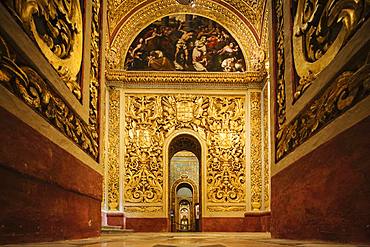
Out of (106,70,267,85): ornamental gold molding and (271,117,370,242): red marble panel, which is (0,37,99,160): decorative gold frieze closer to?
(271,117,370,242): red marble panel

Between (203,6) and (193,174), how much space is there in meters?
14.0

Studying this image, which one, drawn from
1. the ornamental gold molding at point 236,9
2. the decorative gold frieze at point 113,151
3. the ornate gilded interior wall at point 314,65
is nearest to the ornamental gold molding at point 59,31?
the ornate gilded interior wall at point 314,65

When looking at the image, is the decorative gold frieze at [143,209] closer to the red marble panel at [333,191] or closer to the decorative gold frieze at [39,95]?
the decorative gold frieze at [39,95]

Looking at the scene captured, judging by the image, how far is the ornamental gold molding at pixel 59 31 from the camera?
10.2 ft

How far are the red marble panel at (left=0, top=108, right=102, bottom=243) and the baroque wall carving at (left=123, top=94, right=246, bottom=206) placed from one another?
9699mm

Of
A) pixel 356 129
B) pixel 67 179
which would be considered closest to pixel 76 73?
pixel 67 179

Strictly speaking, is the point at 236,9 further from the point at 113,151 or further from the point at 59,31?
the point at 59,31

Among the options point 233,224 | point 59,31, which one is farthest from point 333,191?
point 233,224

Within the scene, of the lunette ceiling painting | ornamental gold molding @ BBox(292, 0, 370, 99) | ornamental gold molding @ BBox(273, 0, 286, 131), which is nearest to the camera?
ornamental gold molding @ BBox(292, 0, 370, 99)

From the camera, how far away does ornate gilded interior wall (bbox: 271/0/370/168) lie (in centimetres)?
283

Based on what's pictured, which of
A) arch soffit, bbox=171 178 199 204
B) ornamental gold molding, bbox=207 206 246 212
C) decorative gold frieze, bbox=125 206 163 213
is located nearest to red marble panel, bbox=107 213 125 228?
decorative gold frieze, bbox=125 206 163 213

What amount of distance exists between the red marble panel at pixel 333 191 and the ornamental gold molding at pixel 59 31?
2139 millimetres

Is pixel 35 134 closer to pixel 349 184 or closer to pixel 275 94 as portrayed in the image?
pixel 349 184

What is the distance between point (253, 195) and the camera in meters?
14.2
